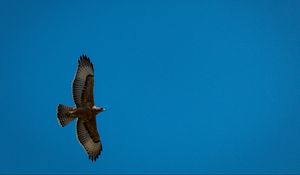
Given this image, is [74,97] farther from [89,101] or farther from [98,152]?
[98,152]

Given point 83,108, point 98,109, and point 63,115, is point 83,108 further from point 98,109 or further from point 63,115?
point 63,115

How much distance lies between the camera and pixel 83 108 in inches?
834

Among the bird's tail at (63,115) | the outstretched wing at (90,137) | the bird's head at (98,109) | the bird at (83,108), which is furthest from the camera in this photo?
the outstretched wing at (90,137)

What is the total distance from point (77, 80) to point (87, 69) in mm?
562

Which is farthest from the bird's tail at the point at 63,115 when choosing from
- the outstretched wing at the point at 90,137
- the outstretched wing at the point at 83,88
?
the outstretched wing at the point at 90,137

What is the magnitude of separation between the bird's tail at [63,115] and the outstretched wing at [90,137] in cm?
66

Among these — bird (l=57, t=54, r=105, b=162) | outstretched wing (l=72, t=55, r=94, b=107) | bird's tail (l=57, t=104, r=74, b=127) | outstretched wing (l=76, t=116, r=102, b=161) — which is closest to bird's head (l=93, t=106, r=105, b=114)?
bird (l=57, t=54, r=105, b=162)

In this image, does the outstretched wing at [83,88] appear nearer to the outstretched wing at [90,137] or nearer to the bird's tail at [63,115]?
the bird's tail at [63,115]

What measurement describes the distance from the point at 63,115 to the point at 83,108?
67 centimetres

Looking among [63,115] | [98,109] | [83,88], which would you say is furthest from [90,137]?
[83,88]

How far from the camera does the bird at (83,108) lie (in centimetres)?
2103

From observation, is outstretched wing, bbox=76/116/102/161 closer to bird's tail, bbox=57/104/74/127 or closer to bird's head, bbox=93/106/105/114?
bird's head, bbox=93/106/105/114

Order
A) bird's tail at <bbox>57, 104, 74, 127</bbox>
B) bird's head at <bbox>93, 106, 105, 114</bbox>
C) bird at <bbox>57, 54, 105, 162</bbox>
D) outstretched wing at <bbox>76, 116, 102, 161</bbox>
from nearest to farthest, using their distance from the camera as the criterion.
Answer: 1. bird's tail at <bbox>57, 104, 74, 127</bbox>
2. bird at <bbox>57, 54, 105, 162</bbox>
3. bird's head at <bbox>93, 106, 105, 114</bbox>
4. outstretched wing at <bbox>76, 116, 102, 161</bbox>

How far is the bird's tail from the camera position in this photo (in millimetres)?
20859
